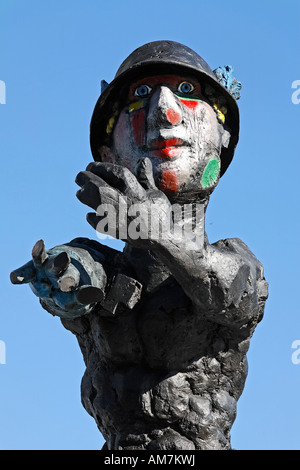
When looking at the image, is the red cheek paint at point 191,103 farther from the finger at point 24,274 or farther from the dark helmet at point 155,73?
the finger at point 24,274

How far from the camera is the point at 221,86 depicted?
20.7ft

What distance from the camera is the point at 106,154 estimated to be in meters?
6.46

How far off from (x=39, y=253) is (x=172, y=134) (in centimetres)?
114

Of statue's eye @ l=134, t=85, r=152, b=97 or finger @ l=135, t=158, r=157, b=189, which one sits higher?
statue's eye @ l=134, t=85, r=152, b=97

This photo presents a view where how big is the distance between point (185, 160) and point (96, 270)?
86cm

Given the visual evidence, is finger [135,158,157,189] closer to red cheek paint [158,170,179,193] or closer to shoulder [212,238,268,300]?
red cheek paint [158,170,179,193]

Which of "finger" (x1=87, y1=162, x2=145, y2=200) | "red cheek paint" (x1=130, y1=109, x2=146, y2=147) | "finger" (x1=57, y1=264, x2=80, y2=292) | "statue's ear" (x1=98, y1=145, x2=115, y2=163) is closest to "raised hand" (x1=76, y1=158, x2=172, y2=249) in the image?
"finger" (x1=87, y1=162, x2=145, y2=200)

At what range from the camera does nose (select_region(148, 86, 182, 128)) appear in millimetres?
6043

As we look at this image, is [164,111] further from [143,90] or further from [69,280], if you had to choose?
[69,280]

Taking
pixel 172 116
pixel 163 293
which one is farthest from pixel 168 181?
pixel 163 293

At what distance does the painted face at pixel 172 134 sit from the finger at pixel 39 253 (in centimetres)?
86

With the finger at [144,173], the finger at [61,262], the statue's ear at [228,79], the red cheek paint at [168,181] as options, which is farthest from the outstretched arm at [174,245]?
the statue's ear at [228,79]

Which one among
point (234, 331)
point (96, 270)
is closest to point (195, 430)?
point (234, 331)
